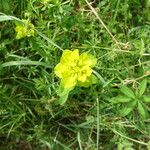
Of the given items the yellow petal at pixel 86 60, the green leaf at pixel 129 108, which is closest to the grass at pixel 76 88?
the green leaf at pixel 129 108

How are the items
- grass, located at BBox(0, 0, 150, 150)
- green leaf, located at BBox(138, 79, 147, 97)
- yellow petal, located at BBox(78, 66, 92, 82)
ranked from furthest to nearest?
grass, located at BBox(0, 0, 150, 150) < green leaf, located at BBox(138, 79, 147, 97) < yellow petal, located at BBox(78, 66, 92, 82)

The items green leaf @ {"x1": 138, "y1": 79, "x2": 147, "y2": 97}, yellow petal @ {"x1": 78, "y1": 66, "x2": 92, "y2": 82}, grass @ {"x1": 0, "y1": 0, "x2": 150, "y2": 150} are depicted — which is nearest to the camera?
yellow petal @ {"x1": 78, "y1": 66, "x2": 92, "y2": 82}

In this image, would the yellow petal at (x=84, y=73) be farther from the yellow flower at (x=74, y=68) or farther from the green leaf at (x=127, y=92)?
the green leaf at (x=127, y=92)

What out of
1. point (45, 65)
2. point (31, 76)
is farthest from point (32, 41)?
point (31, 76)

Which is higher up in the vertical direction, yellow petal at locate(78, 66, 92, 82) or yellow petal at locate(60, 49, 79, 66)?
yellow petal at locate(60, 49, 79, 66)

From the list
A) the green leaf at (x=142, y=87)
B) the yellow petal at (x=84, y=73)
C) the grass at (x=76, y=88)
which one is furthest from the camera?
the grass at (x=76, y=88)

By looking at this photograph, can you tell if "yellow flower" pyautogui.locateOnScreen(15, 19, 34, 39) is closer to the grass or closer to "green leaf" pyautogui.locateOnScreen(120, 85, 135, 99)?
the grass

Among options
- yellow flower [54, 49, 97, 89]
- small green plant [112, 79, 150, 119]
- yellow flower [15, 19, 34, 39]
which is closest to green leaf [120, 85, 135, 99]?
small green plant [112, 79, 150, 119]

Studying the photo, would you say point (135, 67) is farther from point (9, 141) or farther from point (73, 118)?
point (9, 141)
